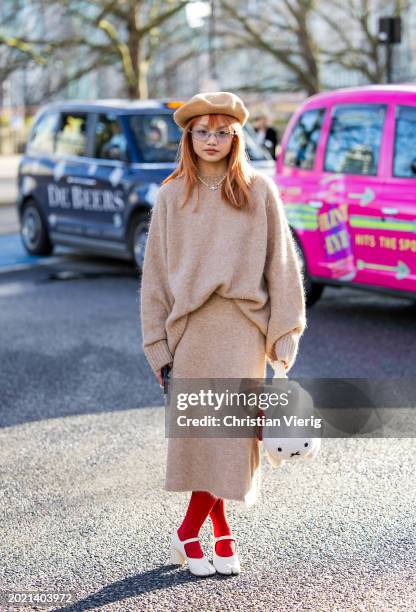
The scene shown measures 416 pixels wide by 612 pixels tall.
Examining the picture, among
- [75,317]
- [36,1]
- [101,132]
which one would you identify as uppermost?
[36,1]

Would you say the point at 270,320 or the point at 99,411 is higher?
the point at 270,320

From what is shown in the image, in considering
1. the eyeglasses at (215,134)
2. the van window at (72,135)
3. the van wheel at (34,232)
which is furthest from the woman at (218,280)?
the van wheel at (34,232)

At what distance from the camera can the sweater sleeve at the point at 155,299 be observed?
4.11m

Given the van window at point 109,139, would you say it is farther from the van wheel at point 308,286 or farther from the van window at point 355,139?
the van window at point 355,139

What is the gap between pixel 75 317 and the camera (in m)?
9.97

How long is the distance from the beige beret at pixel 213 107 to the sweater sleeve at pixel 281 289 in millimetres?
294

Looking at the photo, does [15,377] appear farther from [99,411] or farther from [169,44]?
[169,44]

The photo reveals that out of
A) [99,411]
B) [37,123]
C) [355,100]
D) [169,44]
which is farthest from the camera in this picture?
[169,44]

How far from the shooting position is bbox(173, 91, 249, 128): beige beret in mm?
3982

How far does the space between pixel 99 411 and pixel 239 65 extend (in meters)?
45.8

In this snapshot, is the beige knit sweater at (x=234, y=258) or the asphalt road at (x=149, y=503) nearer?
the beige knit sweater at (x=234, y=258)

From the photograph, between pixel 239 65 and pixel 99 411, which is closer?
pixel 99 411

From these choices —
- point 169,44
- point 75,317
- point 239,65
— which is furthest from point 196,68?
point 75,317

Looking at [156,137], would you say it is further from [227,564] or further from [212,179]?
[227,564]
